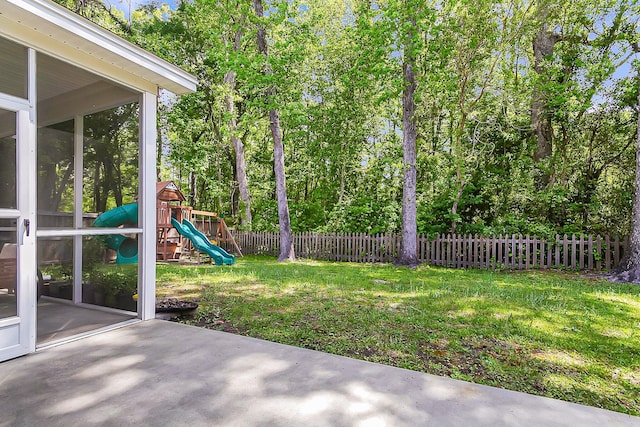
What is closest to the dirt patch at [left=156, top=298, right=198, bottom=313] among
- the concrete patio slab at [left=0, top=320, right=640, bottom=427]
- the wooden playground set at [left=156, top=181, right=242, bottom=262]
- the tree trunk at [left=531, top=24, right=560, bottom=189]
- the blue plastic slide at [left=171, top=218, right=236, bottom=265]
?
the concrete patio slab at [left=0, top=320, right=640, bottom=427]

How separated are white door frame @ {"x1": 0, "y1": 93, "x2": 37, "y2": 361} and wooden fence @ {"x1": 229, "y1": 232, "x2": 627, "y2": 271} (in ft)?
26.9

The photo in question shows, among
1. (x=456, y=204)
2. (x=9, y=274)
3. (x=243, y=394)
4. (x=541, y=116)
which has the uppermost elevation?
(x=541, y=116)

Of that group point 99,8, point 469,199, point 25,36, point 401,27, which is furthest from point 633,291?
point 99,8

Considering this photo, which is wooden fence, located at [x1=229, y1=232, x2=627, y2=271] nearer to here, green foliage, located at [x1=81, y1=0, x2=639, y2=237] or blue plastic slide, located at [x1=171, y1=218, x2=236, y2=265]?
green foliage, located at [x1=81, y1=0, x2=639, y2=237]

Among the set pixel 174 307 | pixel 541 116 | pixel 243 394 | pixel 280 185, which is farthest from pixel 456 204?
pixel 243 394

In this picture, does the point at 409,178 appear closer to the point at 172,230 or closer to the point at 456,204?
the point at 456,204

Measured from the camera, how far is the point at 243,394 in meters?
2.07

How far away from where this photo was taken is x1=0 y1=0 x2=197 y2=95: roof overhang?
7.99 ft

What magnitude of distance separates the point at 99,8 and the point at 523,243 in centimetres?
1452

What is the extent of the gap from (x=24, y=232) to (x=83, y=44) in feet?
5.13

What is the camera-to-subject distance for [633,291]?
546cm

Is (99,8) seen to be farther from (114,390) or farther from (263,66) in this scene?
(114,390)

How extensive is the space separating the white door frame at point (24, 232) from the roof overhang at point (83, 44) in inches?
7.8

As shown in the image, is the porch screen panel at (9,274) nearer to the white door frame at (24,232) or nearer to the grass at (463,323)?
the white door frame at (24,232)
